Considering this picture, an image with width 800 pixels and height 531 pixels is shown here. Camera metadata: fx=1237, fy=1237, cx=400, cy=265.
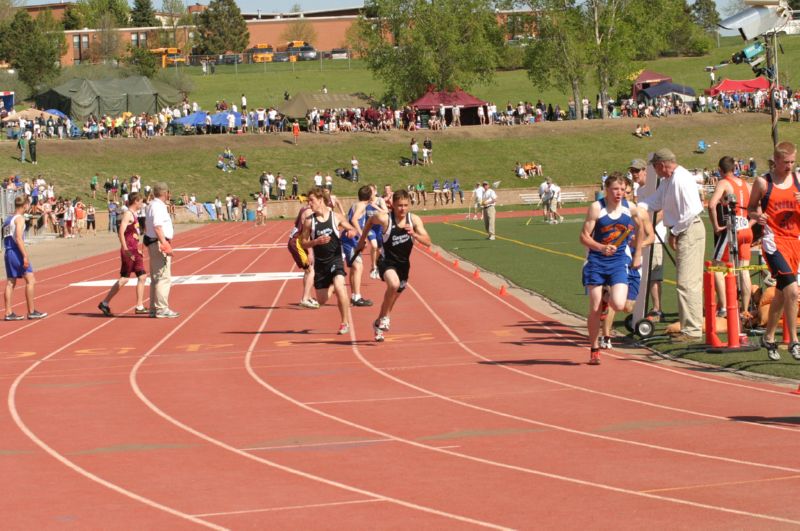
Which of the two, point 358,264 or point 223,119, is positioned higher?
point 223,119

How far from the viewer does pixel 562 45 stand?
82.2m

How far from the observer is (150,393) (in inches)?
445

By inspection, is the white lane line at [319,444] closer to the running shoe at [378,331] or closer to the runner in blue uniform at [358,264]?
the running shoe at [378,331]

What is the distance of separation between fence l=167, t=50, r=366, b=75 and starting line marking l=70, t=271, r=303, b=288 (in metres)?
90.5

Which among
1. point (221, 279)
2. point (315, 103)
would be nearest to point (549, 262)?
point (221, 279)

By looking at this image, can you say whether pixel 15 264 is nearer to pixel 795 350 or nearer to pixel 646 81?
pixel 795 350

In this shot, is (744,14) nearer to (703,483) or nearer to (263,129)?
(703,483)

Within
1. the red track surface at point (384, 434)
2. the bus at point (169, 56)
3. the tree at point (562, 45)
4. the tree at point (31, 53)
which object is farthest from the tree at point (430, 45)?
the red track surface at point (384, 434)

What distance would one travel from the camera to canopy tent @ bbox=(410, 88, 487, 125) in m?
77.6

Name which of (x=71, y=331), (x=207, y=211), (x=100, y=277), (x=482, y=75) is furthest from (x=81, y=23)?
(x=71, y=331)

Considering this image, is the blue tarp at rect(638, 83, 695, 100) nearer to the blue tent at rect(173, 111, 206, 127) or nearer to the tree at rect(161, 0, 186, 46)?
the blue tent at rect(173, 111, 206, 127)

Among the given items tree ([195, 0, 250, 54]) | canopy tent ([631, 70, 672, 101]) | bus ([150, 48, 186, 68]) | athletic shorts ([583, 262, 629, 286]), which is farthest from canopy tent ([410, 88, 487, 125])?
athletic shorts ([583, 262, 629, 286])

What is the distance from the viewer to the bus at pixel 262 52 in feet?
412

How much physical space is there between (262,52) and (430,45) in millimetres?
49937
